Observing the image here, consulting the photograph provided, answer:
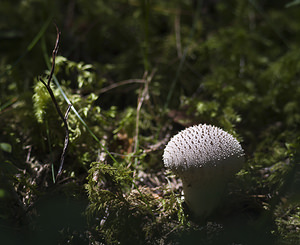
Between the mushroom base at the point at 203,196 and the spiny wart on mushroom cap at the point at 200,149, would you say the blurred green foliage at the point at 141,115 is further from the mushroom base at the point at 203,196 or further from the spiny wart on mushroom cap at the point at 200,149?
the spiny wart on mushroom cap at the point at 200,149

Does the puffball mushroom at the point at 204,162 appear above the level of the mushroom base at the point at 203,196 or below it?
above

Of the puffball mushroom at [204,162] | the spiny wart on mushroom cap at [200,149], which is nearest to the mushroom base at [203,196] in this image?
the puffball mushroom at [204,162]

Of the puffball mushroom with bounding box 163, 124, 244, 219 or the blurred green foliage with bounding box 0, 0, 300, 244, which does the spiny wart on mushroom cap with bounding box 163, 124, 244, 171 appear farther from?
the blurred green foliage with bounding box 0, 0, 300, 244

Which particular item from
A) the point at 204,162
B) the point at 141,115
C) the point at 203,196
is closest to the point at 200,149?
the point at 204,162

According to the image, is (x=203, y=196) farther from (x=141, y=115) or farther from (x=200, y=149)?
(x=141, y=115)

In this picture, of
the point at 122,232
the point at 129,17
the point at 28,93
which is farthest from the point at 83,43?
the point at 122,232
